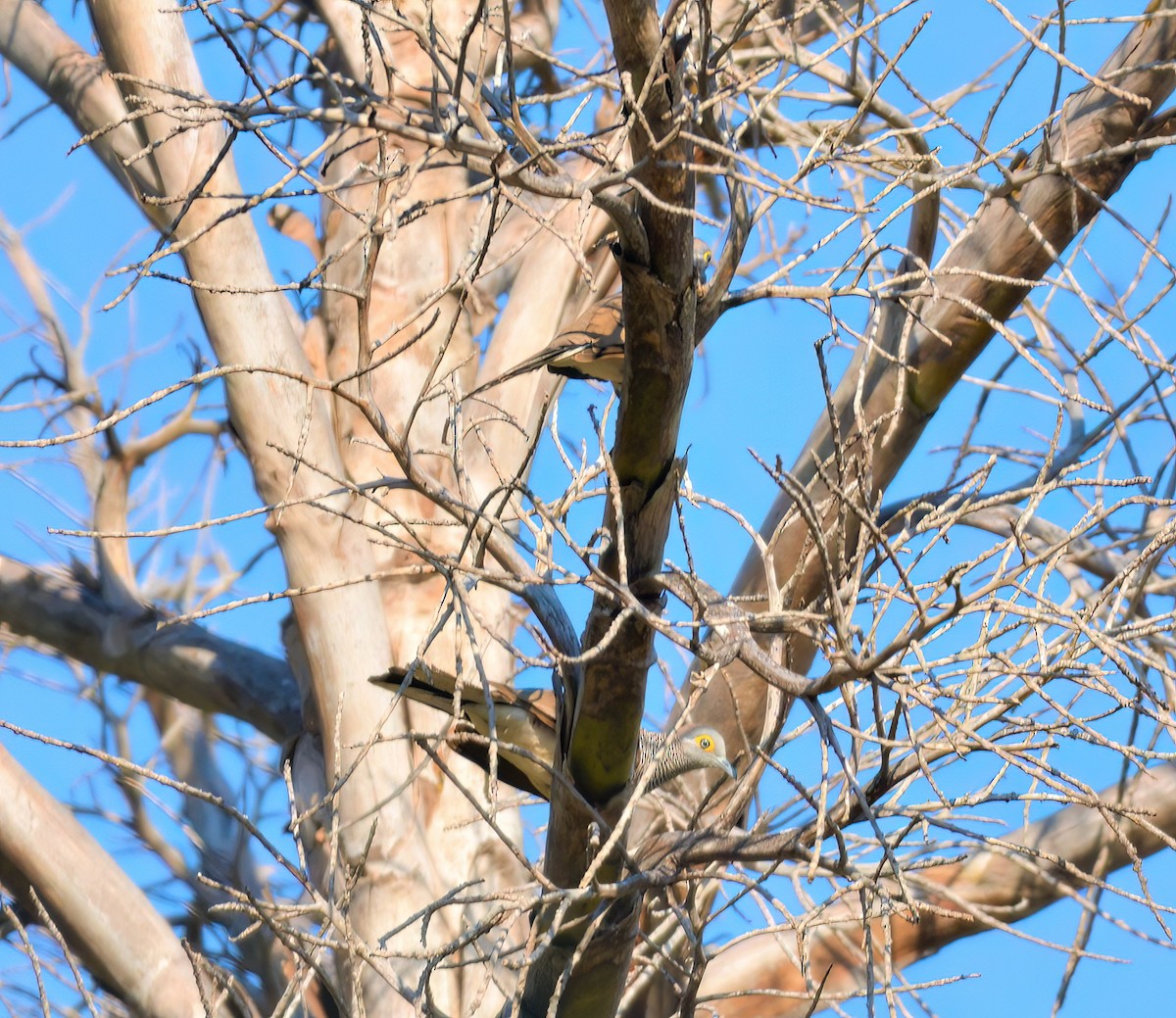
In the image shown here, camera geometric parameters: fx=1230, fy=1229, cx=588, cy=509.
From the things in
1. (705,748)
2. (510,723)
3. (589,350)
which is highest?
(589,350)

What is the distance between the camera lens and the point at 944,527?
2.60m

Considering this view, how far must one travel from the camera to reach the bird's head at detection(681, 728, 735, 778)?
4082mm

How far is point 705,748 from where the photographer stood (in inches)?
163

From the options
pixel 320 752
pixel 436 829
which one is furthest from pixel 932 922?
pixel 320 752

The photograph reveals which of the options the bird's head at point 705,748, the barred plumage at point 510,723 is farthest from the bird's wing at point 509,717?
the bird's head at point 705,748

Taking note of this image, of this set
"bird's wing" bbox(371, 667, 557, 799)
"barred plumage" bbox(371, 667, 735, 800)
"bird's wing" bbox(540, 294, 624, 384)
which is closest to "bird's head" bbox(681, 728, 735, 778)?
"barred plumage" bbox(371, 667, 735, 800)

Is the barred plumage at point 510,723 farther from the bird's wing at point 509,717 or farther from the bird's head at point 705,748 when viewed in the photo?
the bird's head at point 705,748

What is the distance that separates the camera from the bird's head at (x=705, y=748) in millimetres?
4082

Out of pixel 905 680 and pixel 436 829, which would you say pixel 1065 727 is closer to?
pixel 905 680

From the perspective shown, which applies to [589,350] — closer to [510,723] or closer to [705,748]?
[510,723]

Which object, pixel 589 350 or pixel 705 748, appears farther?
pixel 705 748

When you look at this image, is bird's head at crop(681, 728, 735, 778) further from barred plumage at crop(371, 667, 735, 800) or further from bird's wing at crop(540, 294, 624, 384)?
bird's wing at crop(540, 294, 624, 384)

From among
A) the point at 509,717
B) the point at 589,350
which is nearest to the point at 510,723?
the point at 509,717

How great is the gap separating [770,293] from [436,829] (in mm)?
2659
